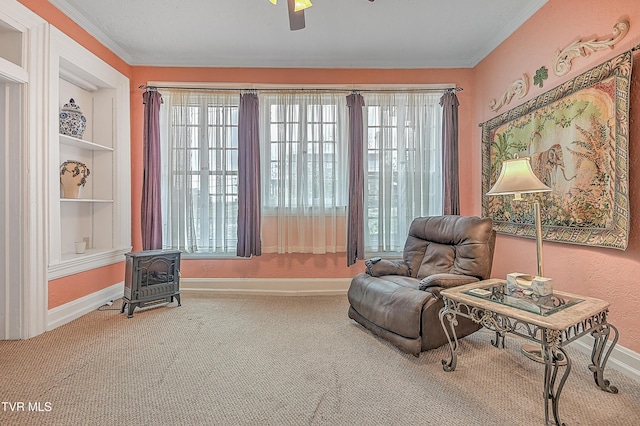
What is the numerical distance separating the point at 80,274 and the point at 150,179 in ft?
3.94

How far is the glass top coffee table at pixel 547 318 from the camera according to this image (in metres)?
1.38

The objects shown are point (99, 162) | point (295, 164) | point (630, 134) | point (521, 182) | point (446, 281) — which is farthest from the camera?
point (295, 164)

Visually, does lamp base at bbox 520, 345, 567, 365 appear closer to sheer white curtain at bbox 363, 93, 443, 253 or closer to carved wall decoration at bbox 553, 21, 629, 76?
sheer white curtain at bbox 363, 93, 443, 253

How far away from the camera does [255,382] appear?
1785mm

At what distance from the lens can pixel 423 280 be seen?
2146mm

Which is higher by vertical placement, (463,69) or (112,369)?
(463,69)

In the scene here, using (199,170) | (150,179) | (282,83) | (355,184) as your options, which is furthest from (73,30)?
(355,184)

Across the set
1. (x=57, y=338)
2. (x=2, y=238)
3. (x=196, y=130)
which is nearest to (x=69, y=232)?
(x=2, y=238)

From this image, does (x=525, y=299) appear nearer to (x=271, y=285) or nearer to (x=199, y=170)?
(x=271, y=285)

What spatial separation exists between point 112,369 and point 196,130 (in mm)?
2608

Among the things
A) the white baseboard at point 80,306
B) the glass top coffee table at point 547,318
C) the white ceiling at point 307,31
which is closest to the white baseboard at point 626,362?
A: the glass top coffee table at point 547,318

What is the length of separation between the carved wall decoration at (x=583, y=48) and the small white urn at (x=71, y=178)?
4.48 meters

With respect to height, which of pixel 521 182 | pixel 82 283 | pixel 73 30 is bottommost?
pixel 82 283

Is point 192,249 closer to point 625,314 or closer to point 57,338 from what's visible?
point 57,338
